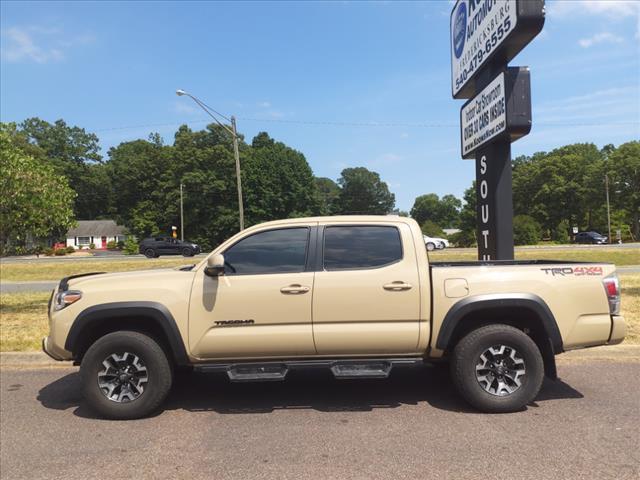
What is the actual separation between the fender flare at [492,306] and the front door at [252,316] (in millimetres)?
1263

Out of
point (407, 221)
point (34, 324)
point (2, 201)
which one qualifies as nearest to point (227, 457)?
point (407, 221)

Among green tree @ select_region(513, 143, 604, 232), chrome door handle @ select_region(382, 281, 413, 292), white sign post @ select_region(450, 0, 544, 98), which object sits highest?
green tree @ select_region(513, 143, 604, 232)

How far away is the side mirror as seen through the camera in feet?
14.9

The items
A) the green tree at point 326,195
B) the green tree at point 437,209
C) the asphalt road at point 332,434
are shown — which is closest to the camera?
the asphalt road at point 332,434

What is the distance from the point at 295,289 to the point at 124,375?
5.95 ft

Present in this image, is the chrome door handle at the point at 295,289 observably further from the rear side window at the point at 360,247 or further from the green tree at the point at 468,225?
the green tree at the point at 468,225

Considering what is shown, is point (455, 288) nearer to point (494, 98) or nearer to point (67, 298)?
point (67, 298)

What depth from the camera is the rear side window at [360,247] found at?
4734mm

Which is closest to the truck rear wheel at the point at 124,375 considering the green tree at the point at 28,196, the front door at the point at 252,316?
the front door at the point at 252,316

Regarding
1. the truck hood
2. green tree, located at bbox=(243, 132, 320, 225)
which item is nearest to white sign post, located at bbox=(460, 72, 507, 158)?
the truck hood

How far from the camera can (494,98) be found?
290 inches

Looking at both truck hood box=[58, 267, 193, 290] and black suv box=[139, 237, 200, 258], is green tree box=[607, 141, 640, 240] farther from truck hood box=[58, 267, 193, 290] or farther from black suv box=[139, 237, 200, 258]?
truck hood box=[58, 267, 193, 290]

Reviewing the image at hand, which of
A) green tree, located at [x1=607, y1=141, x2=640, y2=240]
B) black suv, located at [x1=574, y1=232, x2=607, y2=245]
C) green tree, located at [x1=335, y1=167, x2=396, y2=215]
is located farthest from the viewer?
green tree, located at [x1=335, y1=167, x2=396, y2=215]

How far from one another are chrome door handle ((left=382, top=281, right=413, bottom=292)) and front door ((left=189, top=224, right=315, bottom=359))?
28.0 inches
